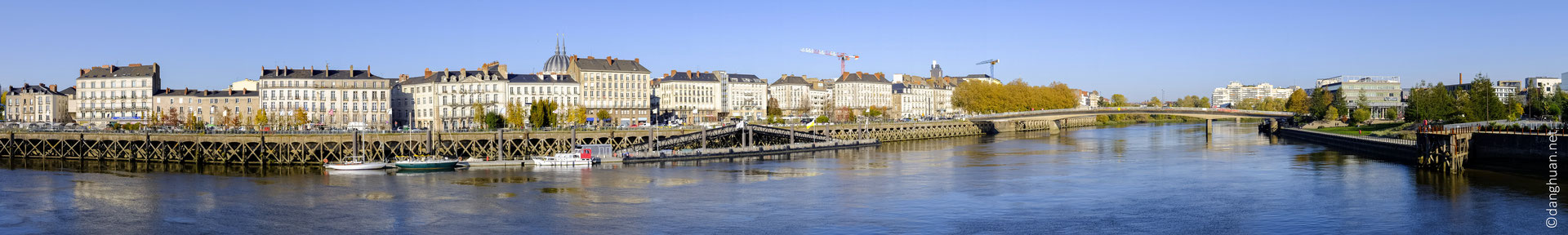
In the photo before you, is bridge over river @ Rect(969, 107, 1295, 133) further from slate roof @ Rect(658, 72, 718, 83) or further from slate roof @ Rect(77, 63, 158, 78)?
slate roof @ Rect(77, 63, 158, 78)

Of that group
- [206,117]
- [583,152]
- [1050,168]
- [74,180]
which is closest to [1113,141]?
[1050,168]

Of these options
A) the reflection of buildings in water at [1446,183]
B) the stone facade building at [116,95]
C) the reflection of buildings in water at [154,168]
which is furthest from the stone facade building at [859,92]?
the reflection of buildings in water at [1446,183]

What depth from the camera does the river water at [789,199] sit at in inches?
1607

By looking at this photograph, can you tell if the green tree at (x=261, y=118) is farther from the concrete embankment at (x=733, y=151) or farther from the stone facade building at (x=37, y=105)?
the concrete embankment at (x=733, y=151)

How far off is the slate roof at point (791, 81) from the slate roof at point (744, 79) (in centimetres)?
Answer: 507

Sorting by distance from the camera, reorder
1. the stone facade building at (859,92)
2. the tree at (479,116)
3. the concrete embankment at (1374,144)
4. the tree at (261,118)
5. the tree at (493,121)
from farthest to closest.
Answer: the stone facade building at (859,92), the tree at (261,118), the tree at (479,116), the tree at (493,121), the concrete embankment at (1374,144)

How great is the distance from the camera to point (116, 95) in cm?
12538

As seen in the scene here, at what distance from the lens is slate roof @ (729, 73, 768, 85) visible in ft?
571

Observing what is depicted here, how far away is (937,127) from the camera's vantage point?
5418 inches

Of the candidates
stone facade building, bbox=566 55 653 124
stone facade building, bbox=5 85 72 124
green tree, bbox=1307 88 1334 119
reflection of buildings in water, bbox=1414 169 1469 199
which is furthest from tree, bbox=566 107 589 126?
green tree, bbox=1307 88 1334 119

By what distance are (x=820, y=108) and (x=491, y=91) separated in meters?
71.2

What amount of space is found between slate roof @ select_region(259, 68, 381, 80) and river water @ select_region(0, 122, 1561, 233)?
48.5m

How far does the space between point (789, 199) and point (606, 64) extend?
85.7 m

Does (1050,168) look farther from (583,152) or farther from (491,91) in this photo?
(491,91)
